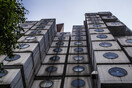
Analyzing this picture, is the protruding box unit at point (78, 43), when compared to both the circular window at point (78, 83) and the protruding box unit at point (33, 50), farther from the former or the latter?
the circular window at point (78, 83)

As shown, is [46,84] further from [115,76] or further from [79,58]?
[115,76]

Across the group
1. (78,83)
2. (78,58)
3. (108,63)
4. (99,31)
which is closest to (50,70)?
(78,83)

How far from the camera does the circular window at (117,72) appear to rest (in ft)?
56.8

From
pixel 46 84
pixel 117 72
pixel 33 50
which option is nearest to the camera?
pixel 117 72

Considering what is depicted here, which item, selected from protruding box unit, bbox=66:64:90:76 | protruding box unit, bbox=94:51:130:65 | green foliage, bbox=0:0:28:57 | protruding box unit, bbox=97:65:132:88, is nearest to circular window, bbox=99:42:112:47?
protruding box unit, bbox=94:51:130:65

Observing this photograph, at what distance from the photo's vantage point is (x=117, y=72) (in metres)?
17.9

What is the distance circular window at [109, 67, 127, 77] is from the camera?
17.3m

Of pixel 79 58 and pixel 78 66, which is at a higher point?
pixel 79 58

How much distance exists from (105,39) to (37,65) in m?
14.1

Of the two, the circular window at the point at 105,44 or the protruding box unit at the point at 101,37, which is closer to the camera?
the circular window at the point at 105,44

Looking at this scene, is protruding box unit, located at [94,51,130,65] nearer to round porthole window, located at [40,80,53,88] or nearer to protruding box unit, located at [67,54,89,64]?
protruding box unit, located at [67,54,89,64]

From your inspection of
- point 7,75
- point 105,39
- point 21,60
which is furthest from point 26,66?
point 105,39

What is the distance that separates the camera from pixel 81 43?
3591 centimetres

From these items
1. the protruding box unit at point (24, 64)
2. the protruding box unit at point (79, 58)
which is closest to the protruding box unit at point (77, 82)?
the protruding box unit at point (79, 58)
